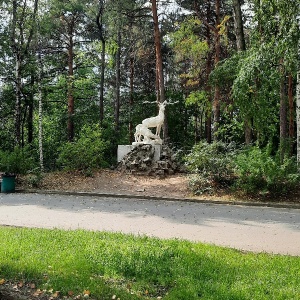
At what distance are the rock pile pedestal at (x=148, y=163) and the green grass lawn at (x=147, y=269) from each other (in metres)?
10.5

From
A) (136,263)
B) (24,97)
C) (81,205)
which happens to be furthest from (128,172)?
(136,263)

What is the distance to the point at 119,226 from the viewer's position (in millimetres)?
7383

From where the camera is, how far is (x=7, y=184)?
1346 centimetres

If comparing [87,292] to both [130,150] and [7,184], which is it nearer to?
[7,184]

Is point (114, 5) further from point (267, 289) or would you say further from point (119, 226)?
point (267, 289)

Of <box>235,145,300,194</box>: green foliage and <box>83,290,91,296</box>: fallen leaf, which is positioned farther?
<box>235,145,300,194</box>: green foliage

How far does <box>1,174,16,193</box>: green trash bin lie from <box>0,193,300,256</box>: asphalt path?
75.9 inches

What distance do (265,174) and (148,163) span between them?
21.2ft

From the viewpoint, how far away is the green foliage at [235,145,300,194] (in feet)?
36.3

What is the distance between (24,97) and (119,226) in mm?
17632

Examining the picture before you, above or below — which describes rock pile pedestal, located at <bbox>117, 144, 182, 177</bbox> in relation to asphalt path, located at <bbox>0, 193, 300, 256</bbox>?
above

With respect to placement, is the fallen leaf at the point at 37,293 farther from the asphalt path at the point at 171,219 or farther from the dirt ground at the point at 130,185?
the dirt ground at the point at 130,185

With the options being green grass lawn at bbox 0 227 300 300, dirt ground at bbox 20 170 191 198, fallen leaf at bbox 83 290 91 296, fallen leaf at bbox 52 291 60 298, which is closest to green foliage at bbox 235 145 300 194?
dirt ground at bbox 20 170 191 198

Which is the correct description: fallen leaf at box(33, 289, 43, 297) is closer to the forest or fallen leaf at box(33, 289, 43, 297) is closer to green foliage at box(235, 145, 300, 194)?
the forest
